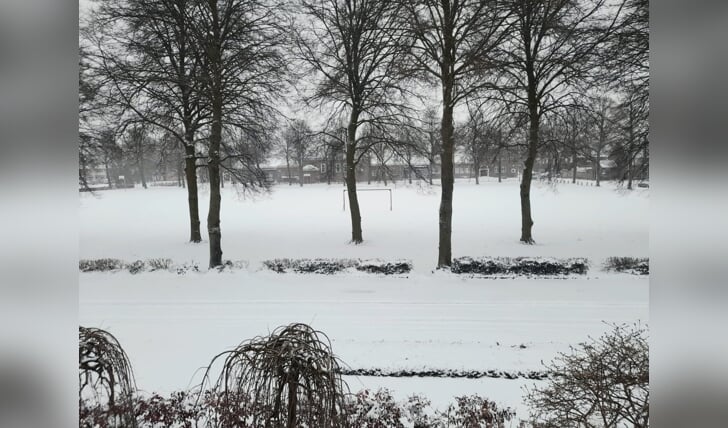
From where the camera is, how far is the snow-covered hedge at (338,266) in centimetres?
497

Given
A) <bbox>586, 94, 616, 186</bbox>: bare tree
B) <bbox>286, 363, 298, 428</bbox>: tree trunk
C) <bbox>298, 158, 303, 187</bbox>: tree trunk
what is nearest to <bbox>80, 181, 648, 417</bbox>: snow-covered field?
<bbox>298, 158, 303, 187</bbox>: tree trunk

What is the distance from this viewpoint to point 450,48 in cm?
482

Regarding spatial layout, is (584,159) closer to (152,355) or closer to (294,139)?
(294,139)

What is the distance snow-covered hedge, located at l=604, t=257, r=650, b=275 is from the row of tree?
1397 millimetres

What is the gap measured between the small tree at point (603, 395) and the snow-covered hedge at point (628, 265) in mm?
2918

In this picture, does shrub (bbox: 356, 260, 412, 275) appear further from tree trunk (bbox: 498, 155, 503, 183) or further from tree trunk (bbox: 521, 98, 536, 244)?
tree trunk (bbox: 498, 155, 503, 183)

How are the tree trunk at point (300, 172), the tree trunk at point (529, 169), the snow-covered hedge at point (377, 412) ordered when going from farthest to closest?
the tree trunk at point (300, 172) < the tree trunk at point (529, 169) < the snow-covered hedge at point (377, 412)

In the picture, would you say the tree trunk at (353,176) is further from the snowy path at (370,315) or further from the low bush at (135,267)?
the low bush at (135,267)

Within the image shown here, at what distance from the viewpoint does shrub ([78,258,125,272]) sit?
16.8 feet

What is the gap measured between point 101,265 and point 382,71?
4.99 m
